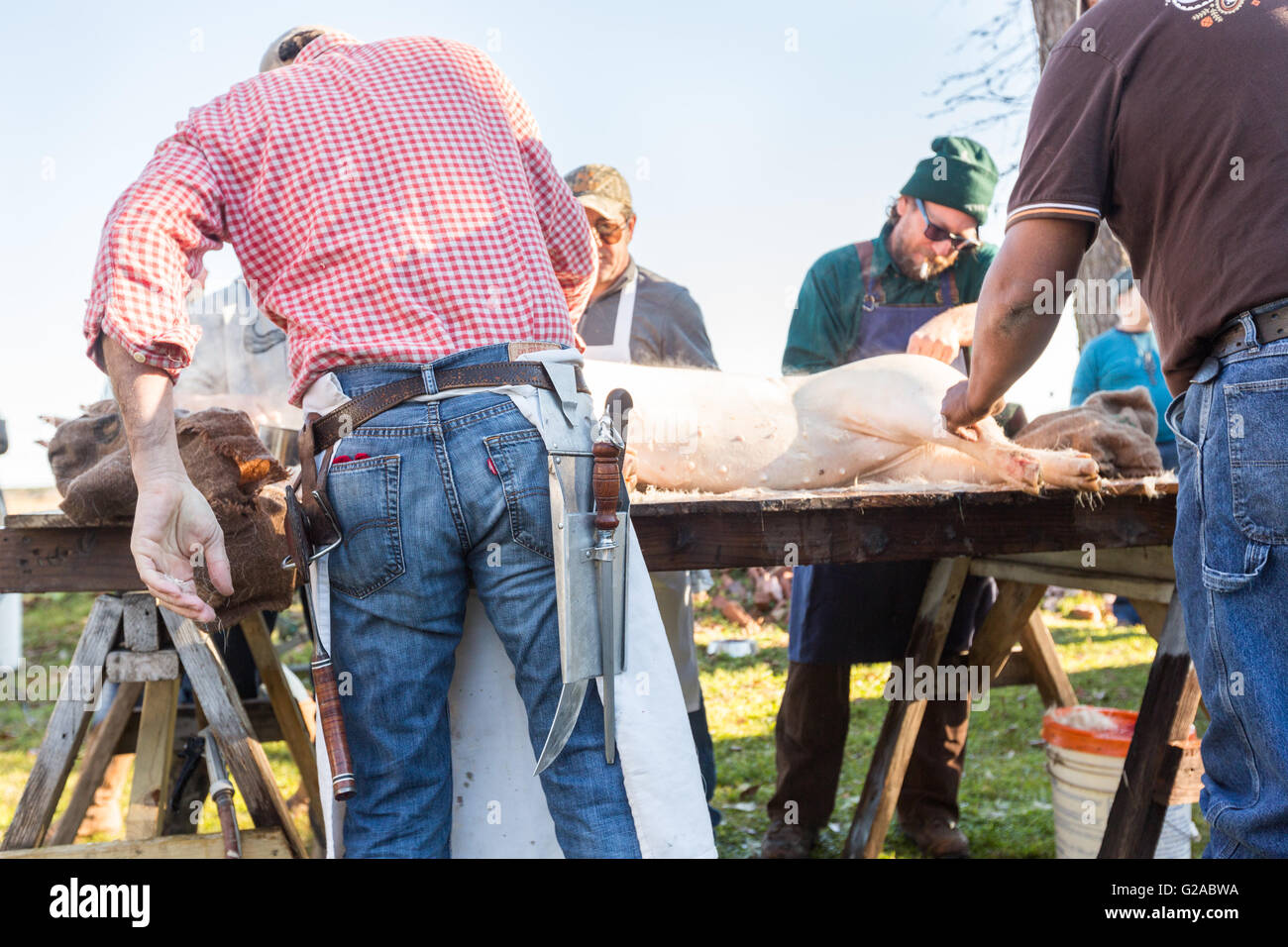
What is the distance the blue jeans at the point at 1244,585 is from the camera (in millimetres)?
1551

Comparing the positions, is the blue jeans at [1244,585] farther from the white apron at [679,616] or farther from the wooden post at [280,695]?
the wooden post at [280,695]

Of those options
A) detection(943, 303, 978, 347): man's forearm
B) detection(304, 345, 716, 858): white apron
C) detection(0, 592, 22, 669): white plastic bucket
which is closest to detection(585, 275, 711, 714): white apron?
detection(943, 303, 978, 347): man's forearm

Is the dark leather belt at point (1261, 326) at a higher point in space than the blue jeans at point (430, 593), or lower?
higher

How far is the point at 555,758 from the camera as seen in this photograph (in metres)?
1.71

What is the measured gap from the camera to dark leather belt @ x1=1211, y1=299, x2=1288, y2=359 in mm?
1579

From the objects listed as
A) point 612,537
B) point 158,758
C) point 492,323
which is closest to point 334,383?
point 492,323

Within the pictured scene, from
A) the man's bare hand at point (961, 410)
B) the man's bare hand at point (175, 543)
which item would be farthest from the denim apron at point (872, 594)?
the man's bare hand at point (175, 543)

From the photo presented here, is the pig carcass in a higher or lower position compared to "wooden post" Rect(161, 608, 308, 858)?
higher

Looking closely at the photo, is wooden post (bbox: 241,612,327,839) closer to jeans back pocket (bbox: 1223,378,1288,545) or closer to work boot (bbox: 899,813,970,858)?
work boot (bbox: 899,813,970,858)

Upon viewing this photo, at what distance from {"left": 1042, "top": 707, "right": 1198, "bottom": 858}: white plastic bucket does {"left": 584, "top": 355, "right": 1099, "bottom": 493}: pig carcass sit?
92 cm

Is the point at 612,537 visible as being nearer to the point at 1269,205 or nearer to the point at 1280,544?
the point at 1280,544

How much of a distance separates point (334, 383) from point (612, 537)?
540mm

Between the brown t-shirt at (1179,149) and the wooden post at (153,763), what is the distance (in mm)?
2361

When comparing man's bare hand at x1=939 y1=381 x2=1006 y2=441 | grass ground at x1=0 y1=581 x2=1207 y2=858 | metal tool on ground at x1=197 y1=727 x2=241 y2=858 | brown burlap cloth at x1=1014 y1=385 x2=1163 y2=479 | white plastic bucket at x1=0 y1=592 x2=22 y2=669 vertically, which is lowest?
white plastic bucket at x1=0 y1=592 x2=22 y2=669
